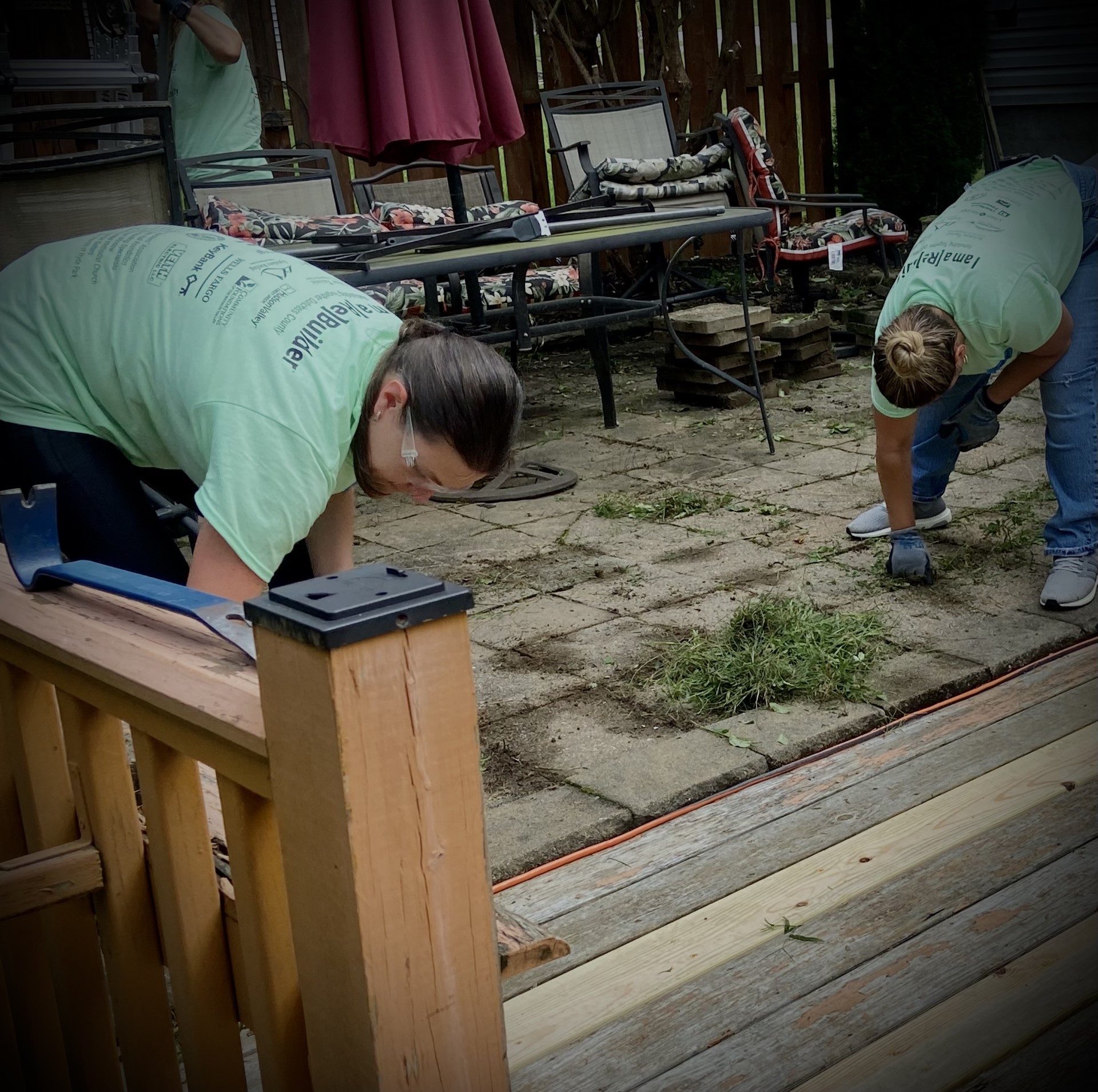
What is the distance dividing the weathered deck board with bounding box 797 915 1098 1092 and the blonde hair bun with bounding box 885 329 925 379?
64.3 inches

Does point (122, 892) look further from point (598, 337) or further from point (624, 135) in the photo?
point (624, 135)

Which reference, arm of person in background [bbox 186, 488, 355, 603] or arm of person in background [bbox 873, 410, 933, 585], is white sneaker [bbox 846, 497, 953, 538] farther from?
arm of person in background [bbox 186, 488, 355, 603]

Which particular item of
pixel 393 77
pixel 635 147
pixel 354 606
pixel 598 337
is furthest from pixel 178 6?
pixel 354 606

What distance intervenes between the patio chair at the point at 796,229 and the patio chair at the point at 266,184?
2414 millimetres

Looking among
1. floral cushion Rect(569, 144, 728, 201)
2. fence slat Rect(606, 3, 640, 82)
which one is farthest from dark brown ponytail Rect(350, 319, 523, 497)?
fence slat Rect(606, 3, 640, 82)

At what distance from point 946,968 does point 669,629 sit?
5.23ft

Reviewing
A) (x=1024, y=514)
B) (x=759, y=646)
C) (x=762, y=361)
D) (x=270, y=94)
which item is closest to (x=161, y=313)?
(x=759, y=646)

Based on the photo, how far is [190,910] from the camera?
1.07 meters

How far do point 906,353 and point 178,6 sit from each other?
2640mm

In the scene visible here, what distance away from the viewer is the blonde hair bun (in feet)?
10.0

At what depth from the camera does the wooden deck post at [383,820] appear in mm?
760

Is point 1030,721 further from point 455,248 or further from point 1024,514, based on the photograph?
point 455,248

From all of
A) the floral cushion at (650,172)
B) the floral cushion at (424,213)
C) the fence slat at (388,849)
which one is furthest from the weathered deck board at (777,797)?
the floral cushion at (650,172)

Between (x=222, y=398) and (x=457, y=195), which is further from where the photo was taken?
(x=457, y=195)
